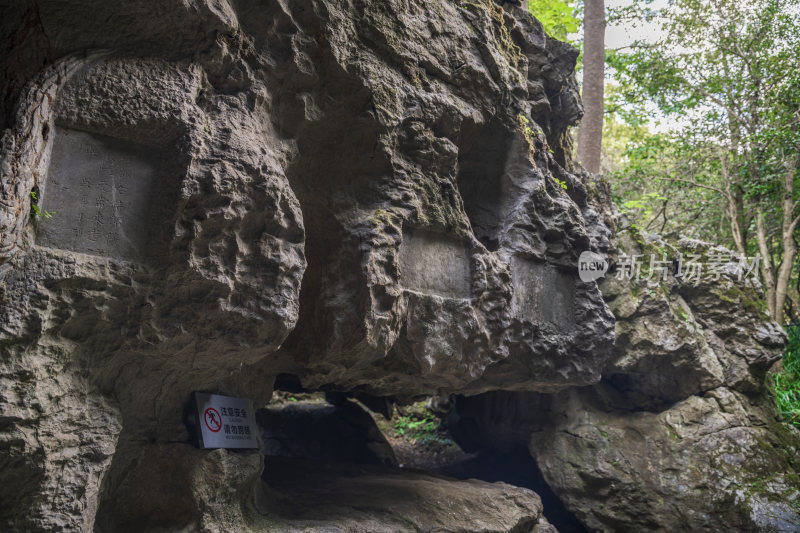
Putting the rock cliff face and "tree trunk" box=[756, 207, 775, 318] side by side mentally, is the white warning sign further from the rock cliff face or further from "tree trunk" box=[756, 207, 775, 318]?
"tree trunk" box=[756, 207, 775, 318]

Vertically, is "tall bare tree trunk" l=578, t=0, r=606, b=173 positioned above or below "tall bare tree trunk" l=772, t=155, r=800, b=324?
above

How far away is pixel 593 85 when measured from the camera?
10047 millimetres

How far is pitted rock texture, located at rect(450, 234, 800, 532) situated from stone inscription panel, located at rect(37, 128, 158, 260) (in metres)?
5.06

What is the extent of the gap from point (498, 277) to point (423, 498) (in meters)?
1.95

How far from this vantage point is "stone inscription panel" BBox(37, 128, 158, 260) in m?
2.86

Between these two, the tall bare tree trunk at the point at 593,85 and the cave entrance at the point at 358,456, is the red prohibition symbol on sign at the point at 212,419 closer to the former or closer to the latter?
the cave entrance at the point at 358,456

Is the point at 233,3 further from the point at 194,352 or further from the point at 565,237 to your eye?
the point at 565,237

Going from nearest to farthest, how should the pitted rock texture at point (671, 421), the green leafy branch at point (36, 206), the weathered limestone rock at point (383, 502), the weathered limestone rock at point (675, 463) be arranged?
the green leafy branch at point (36, 206) < the weathered limestone rock at point (383, 502) < the weathered limestone rock at point (675, 463) < the pitted rock texture at point (671, 421)

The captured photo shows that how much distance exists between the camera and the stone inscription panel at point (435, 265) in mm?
4270

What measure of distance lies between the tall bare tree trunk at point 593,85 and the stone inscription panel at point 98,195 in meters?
7.92

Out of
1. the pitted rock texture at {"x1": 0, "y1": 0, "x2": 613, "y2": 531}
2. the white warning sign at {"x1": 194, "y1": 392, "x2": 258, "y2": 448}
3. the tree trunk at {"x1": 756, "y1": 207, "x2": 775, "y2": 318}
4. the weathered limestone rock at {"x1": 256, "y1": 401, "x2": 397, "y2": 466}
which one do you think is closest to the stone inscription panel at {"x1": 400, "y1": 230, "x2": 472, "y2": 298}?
the pitted rock texture at {"x1": 0, "y1": 0, "x2": 613, "y2": 531}

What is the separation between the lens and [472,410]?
7.51 m

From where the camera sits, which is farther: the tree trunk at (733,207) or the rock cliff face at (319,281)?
the tree trunk at (733,207)

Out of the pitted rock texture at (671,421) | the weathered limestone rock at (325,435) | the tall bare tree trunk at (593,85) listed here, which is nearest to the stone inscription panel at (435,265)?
the pitted rock texture at (671,421)
